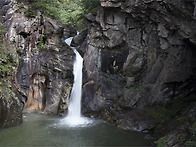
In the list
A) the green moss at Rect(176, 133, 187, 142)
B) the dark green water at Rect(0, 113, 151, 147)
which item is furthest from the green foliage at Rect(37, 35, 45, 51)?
the green moss at Rect(176, 133, 187, 142)

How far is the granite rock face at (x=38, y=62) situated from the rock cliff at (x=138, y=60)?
2221mm

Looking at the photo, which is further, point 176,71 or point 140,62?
point 140,62

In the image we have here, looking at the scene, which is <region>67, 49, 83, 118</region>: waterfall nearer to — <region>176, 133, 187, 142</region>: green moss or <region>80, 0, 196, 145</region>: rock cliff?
<region>80, 0, 196, 145</region>: rock cliff

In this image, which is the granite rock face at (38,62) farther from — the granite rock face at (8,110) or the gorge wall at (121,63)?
the granite rock face at (8,110)

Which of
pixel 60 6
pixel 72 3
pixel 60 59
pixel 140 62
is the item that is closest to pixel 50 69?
pixel 60 59

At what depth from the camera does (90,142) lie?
1052 centimetres

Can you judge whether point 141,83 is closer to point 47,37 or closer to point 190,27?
point 190,27

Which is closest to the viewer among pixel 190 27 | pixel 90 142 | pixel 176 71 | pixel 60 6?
pixel 90 142

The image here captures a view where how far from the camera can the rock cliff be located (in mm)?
12867

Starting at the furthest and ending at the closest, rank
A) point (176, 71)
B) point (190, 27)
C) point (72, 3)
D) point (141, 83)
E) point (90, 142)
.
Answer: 1. point (72, 3)
2. point (141, 83)
3. point (176, 71)
4. point (190, 27)
5. point (90, 142)

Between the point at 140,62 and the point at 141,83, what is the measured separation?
169 centimetres

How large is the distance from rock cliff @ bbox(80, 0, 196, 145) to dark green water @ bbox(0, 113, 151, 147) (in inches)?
60.0

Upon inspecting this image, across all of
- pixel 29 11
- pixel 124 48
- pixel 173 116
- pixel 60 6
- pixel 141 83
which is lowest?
pixel 173 116

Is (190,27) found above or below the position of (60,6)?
below
